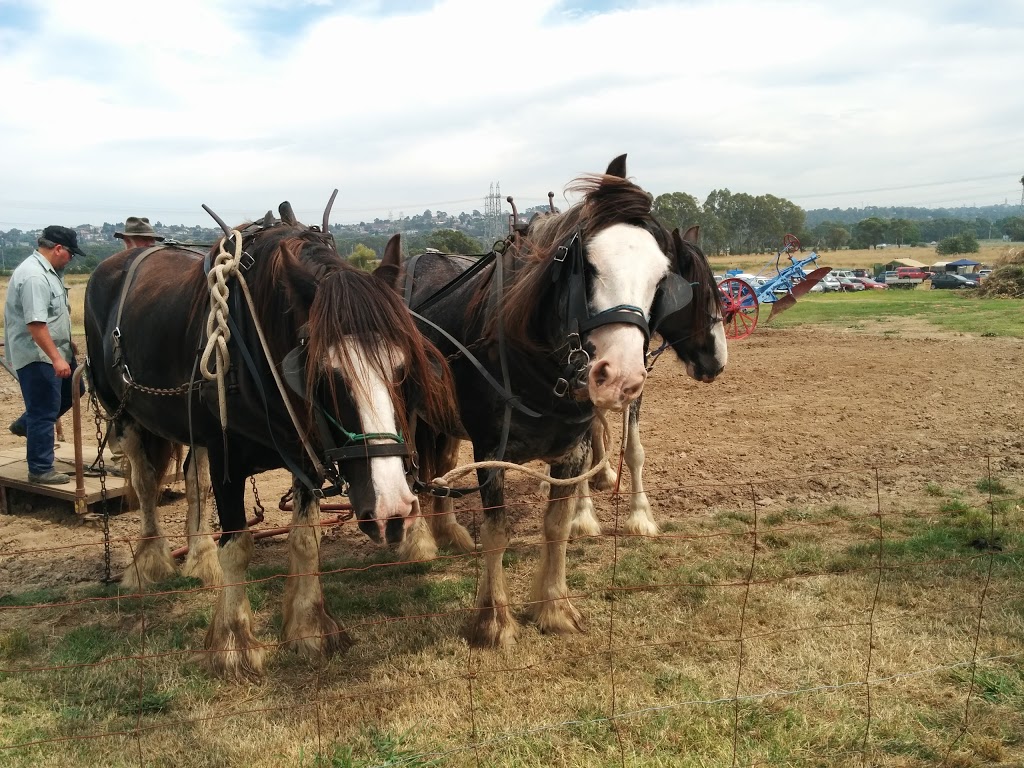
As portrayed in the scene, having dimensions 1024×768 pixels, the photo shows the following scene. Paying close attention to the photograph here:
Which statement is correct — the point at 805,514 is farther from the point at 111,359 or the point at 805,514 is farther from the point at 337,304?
the point at 111,359

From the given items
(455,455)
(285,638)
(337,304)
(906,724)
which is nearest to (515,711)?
(285,638)

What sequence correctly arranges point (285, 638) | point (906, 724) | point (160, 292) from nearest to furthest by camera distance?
point (906, 724)
point (285, 638)
point (160, 292)

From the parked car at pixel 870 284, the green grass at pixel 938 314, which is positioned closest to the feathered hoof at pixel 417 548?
the green grass at pixel 938 314

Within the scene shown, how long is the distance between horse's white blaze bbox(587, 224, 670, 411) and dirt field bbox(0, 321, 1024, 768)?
96 cm

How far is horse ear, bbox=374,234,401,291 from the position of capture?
10.1ft

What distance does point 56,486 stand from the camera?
541cm

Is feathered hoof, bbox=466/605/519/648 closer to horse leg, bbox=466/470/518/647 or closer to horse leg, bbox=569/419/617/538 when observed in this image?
horse leg, bbox=466/470/518/647

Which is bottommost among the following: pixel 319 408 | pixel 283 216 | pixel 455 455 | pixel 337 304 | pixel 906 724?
pixel 906 724

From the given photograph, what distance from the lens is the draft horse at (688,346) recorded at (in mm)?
4863

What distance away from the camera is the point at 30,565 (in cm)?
486

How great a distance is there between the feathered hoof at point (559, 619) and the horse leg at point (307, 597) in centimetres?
100

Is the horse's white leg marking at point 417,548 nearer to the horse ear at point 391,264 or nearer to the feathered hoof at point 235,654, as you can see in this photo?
the feathered hoof at point 235,654

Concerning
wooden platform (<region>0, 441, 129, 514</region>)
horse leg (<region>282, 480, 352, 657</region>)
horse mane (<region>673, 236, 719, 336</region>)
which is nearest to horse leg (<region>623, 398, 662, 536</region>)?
horse mane (<region>673, 236, 719, 336</region>)

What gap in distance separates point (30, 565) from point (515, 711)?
11.9ft
